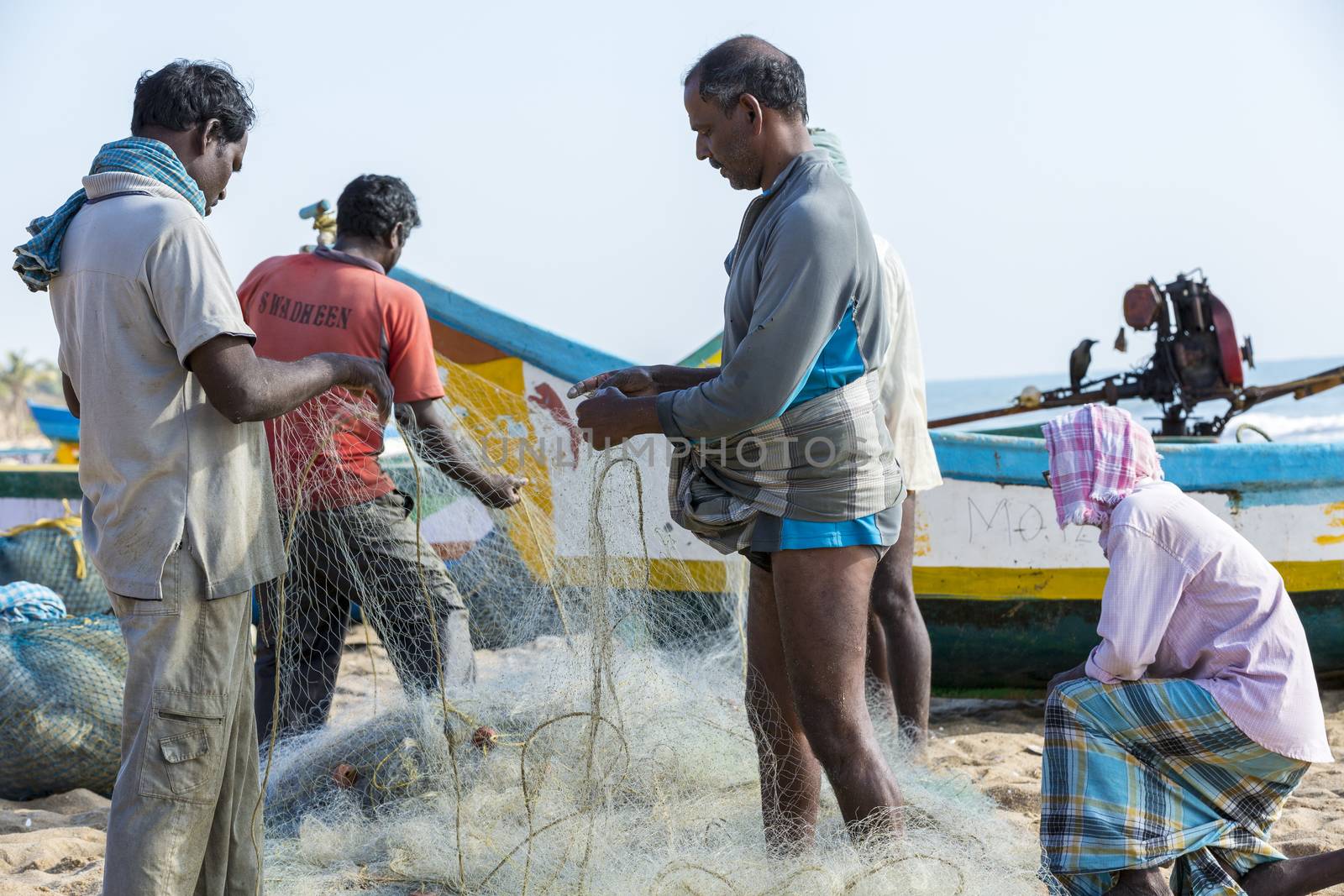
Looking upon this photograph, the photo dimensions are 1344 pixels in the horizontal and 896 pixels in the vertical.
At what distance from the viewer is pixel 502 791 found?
322cm

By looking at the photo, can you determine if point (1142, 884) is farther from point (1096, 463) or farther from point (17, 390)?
point (17, 390)

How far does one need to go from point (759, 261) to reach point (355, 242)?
1.91m

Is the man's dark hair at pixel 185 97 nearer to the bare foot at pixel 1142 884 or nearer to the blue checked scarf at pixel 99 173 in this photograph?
the blue checked scarf at pixel 99 173

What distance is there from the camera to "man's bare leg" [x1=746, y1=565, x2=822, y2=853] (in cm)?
268

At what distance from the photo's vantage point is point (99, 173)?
88.2 inches

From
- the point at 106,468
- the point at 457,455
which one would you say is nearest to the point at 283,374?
the point at 106,468

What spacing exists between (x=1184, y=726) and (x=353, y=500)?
2.34m

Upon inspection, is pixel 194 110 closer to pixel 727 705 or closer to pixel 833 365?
pixel 833 365

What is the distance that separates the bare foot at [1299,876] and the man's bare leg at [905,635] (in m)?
1.47

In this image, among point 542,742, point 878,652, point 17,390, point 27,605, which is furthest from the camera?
point 17,390

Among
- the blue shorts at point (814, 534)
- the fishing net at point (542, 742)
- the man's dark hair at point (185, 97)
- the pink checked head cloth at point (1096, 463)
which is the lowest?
the fishing net at point (542, 742)

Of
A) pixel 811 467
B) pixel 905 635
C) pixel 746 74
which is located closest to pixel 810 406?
pixel 811 467

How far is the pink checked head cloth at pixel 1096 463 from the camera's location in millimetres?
2713

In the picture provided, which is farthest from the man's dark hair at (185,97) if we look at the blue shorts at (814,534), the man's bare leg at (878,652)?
the man's bare leg at (878,652)
